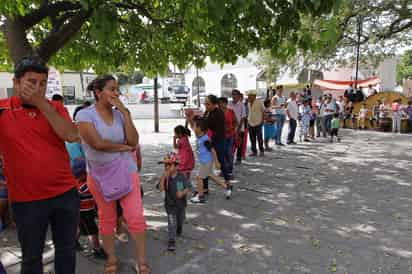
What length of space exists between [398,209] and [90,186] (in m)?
4.40

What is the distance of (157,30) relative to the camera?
658 cm

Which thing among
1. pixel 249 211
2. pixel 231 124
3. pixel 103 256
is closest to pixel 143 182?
pixel 231 124

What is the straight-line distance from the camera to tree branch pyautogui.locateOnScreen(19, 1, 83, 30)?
5.13 metres

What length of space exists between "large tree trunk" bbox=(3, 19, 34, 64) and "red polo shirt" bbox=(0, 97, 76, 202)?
9.91 feet

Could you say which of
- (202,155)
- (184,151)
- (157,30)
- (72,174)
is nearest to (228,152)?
(202,155)

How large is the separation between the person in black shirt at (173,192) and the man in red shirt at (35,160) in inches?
61.6

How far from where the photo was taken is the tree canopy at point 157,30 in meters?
3.96

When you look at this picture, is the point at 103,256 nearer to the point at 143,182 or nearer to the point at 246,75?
the point at 143,182

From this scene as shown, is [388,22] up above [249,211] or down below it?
above

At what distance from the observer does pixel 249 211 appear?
204 inches

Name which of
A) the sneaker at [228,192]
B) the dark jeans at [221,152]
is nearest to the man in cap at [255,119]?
the dark jeans at [221,152]

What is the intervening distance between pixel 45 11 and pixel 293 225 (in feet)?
15.1

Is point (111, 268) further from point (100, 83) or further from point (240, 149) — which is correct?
point (240, 149)

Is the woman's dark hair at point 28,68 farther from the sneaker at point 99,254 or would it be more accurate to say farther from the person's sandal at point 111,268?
the sneaker at point 99,254
